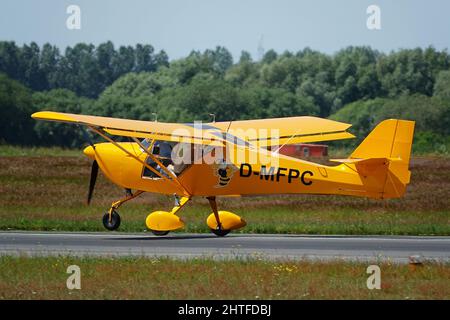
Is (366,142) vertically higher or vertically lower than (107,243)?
higher

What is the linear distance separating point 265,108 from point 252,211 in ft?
196

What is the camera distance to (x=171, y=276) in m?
17.3

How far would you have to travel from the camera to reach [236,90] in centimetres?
8938

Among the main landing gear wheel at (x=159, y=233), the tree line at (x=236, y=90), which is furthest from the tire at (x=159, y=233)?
the tree line at (x=236, y=90)

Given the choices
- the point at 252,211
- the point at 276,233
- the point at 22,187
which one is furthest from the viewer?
the point at 22,187

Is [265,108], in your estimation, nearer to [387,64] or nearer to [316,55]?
[387,64]

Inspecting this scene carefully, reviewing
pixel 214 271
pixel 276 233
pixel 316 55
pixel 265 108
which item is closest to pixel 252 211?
pixel 276 233

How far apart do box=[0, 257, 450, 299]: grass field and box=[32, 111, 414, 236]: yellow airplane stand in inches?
188

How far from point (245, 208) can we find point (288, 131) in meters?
5.70

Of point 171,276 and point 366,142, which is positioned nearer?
point 171,276

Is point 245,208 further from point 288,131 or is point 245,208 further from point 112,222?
point 112,222

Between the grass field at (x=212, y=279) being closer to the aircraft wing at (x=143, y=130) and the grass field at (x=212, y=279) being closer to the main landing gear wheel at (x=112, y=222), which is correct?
the aircraft wing at (x=143, y=130)
